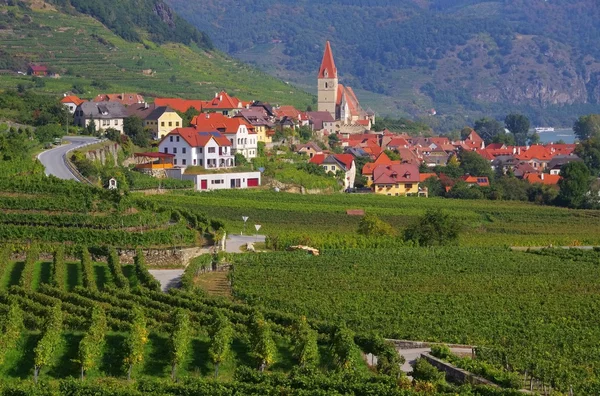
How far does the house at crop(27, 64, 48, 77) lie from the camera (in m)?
121

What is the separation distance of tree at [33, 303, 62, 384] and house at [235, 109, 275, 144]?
5382 centimetres

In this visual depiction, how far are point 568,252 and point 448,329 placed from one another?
20364 millimetres

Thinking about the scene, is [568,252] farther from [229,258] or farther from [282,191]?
[282,191]

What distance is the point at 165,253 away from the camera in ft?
159

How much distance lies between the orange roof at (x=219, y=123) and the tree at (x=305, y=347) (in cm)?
A: 4717

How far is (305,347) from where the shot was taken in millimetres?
31578

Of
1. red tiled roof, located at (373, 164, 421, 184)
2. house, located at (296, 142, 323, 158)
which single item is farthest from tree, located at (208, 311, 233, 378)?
house, located at (296, 142, 323, 158)

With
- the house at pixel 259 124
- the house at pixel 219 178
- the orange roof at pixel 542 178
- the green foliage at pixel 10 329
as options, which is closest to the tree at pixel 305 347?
the green foliage at pixel 10 329

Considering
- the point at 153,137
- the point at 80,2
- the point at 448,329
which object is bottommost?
the point at 448,329

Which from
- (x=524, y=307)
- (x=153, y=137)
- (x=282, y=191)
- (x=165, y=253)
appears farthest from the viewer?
(x=153, y=137)

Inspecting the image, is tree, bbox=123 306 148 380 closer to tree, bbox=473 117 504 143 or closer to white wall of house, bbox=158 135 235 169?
white wall of house, bbox=158 135 235 169

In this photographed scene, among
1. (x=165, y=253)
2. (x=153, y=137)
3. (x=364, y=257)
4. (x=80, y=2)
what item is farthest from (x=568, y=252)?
(x=80, y=2)

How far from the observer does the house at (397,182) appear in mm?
84062

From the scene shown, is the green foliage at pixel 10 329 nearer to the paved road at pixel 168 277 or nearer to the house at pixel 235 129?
the paved road at pixel 168 277
